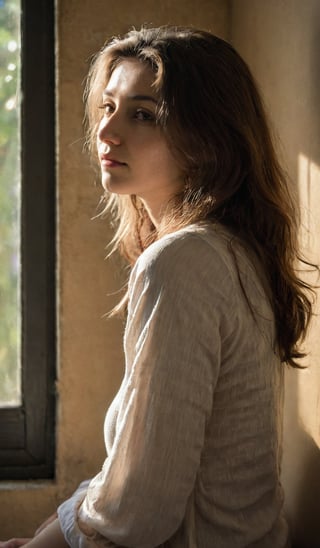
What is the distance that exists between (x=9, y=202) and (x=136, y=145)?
0.79 metres

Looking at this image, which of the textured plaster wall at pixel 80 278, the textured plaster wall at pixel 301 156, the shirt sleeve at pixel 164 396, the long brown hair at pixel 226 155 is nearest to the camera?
the shirt sleeve at pixel 164 396

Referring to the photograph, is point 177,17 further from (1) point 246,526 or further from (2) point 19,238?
(1) point 246,526

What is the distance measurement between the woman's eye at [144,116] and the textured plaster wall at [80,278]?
0.62 m

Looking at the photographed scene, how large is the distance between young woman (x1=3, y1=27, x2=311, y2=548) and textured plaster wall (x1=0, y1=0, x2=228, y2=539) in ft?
1.58

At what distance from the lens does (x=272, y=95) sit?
80.3 inches

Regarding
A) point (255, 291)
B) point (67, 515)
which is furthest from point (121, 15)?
point (67, 515)

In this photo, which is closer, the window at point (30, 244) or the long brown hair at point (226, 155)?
the long brown hair at point (226, 155)

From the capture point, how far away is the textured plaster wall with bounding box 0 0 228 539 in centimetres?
233

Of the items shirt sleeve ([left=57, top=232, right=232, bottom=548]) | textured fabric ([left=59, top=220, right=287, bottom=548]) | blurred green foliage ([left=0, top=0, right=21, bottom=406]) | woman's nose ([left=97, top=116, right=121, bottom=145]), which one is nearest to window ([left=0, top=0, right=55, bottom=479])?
blurred green foliage ([left=0, top=0, right=21, bottom=406])

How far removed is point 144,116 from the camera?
5.67ft

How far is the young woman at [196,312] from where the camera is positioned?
1448mm

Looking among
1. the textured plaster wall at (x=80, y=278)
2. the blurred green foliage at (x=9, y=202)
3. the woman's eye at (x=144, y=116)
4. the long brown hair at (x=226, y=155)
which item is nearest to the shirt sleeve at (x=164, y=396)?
the long brown hair at (x=226, y=155)

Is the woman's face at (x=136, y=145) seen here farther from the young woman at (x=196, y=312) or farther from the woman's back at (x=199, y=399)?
the woman's back at (x=199, y=399)

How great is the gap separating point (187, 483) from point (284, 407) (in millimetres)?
590
